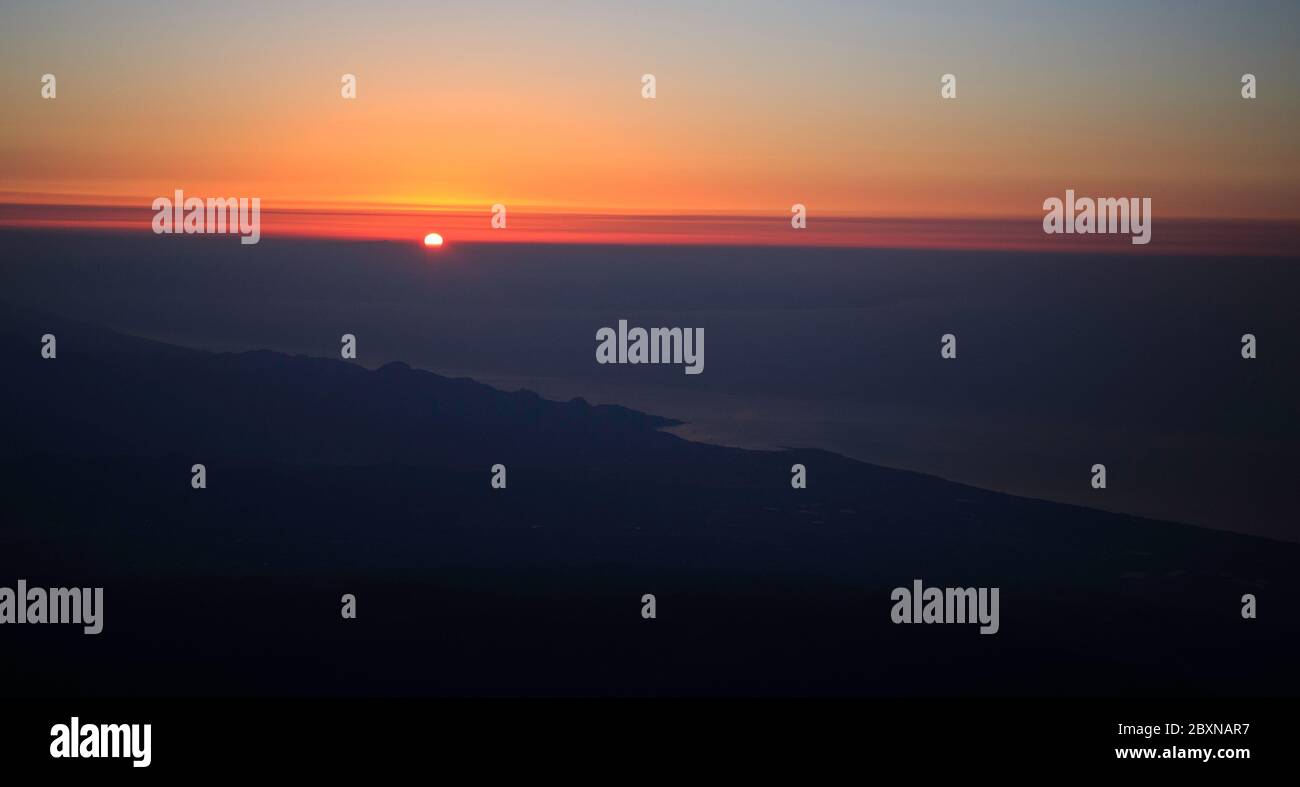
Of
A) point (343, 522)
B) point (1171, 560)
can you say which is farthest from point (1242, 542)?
point (343, 522)

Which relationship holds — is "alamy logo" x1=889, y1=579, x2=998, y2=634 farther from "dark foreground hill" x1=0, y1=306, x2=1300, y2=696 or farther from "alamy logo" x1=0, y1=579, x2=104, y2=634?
"alamy logo" x1=0, y1=579, x2=104, y2=634

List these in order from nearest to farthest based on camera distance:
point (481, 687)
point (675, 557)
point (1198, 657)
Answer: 1. point (481, 687)
2. point (1198, 657)
3. point (675, 557)

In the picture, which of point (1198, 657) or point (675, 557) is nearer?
point (1198, 657)

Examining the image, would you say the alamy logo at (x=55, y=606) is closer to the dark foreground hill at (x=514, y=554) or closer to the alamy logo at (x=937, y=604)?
the dark foreground hill at (x=514, y=554)

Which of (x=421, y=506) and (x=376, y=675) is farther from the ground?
(x=421, y=506)

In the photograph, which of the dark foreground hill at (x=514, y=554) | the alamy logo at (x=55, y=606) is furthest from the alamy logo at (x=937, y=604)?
the alamy logo at (x=55, y=606)

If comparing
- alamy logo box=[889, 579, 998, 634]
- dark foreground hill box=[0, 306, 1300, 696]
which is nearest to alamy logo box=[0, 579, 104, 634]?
dark foreground hill box=[0, 306, 1300, 696]

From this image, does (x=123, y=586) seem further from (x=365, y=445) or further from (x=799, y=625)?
(x=799, y=625)
